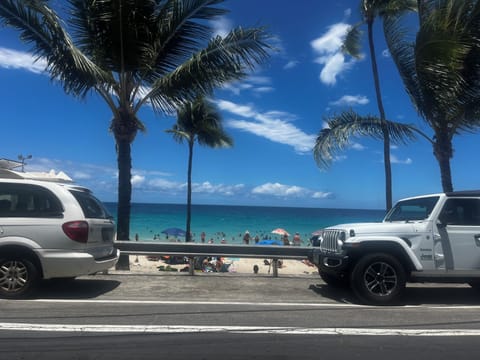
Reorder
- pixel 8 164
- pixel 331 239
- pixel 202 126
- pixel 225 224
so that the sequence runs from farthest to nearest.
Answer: pixel 225 224, pixel 202 126, pixel 8 164, pixel 331 239

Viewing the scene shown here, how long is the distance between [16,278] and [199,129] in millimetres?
18436

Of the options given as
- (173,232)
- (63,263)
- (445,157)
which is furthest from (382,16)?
(173,232)

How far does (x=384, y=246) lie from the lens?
7.28m

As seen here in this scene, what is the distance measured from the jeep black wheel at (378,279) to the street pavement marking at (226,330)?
1431 mm

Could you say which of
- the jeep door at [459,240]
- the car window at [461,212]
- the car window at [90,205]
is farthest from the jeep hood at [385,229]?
the car window at [90,205]

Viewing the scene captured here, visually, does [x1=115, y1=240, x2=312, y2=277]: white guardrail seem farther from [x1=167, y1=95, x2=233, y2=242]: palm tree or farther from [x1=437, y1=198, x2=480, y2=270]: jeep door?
[x1=167, y1=95, x2=233, y2=242]: palm tree

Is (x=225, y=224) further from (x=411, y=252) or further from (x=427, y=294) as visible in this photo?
(x=411, y=252)

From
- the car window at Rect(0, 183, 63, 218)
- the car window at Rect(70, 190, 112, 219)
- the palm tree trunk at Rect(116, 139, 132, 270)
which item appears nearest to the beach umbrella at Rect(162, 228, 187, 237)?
the palm tree trunk at Rect(116, 139, 132, 270)

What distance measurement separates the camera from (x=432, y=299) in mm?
7832

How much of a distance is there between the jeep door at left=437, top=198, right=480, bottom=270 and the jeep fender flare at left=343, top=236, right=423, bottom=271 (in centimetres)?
58

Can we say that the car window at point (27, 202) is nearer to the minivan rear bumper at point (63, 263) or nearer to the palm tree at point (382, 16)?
the minivan rear bumper at point (63, 263)

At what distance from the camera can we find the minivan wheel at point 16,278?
22.8 feet

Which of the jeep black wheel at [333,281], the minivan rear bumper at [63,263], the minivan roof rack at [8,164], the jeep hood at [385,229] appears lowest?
the jeep black wheel at [333,281]

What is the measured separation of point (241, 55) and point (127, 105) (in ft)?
10.6
